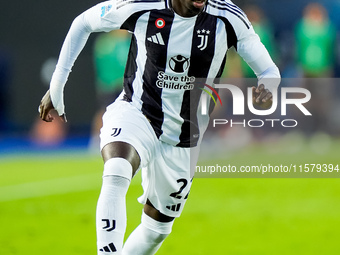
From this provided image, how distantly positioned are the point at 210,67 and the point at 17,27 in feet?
30.3

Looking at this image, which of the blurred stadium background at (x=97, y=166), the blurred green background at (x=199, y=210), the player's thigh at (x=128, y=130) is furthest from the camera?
the blurred stadium background at (x=97, y=166)

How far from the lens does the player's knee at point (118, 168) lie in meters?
4.57

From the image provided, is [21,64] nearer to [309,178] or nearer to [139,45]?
[309,178]

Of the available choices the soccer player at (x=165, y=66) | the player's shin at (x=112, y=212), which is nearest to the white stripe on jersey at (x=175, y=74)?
the soccer player at (x=165, y=66)

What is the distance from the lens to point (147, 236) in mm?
5594

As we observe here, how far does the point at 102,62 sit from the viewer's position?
42.0 feet

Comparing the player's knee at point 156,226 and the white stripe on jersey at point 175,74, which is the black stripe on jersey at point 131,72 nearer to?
the white stripe on jersey at point 175,74

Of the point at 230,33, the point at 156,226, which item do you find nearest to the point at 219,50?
Answer: the point at 230,33

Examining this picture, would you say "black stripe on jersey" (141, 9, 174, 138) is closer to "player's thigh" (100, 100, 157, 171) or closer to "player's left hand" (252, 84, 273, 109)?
"player's thigh" (100, 100, 157, 171)

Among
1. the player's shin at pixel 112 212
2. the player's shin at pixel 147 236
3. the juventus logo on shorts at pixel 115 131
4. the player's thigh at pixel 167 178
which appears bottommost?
the player's shin at pixel 147 236

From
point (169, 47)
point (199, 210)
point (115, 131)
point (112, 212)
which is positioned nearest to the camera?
point (112, 212)

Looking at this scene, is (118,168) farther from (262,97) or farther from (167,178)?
(262,97)

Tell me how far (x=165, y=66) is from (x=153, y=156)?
0.55 m

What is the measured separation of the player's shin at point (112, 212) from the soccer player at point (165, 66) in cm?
38
